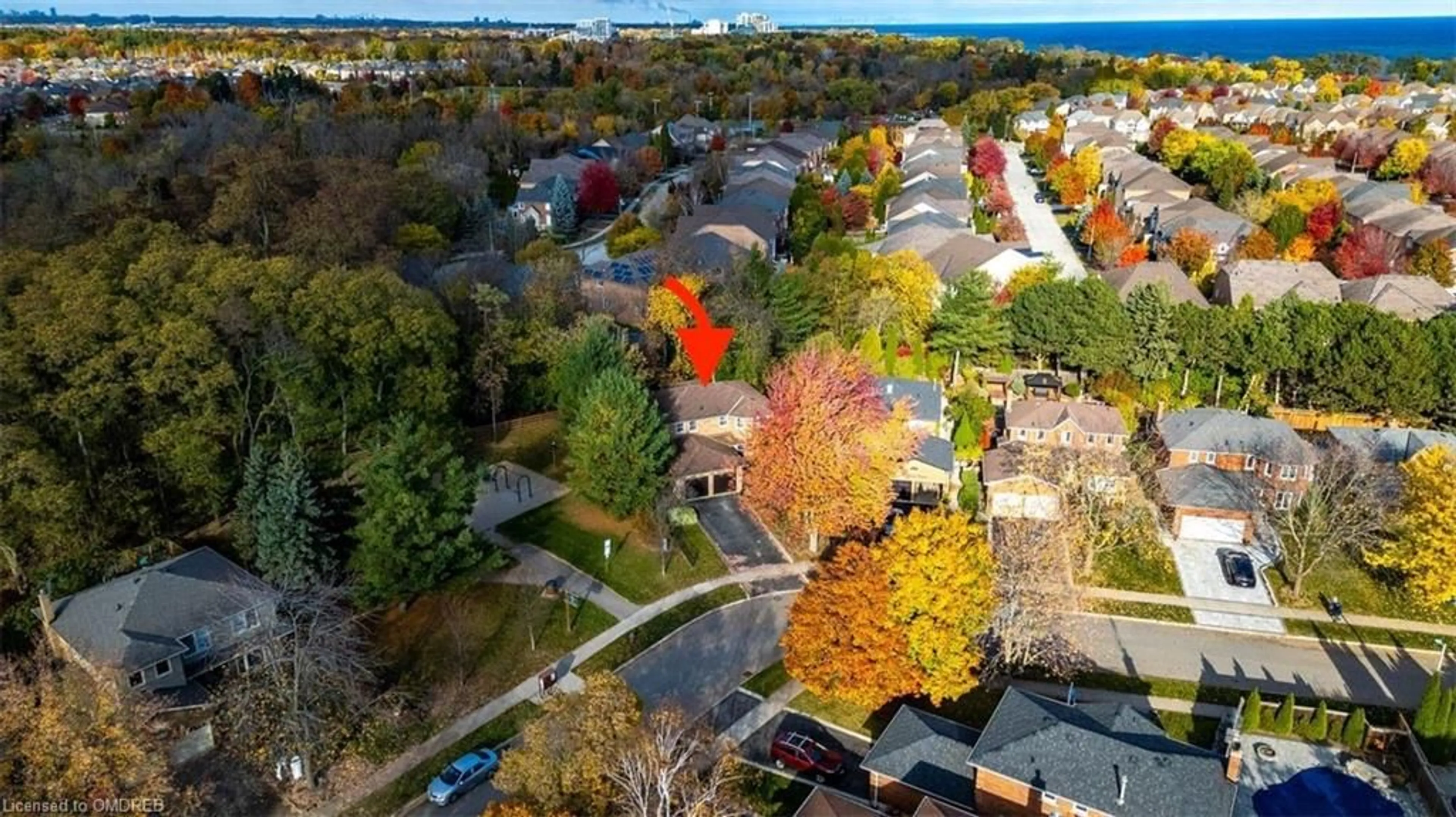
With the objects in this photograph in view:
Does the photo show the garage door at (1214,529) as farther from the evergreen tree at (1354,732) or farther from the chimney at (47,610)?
the chimney at (47,610)

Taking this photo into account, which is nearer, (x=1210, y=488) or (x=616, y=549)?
(x=616, y=549)

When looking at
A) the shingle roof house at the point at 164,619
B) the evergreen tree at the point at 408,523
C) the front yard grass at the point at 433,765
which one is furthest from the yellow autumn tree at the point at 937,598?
the shingle roof house at the point at 164,619

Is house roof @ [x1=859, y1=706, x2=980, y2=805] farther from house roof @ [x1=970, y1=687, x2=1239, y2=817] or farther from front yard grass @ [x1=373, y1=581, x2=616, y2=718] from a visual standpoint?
front yard grass @ [x1=373, y1=581, x2=616, y2=718]

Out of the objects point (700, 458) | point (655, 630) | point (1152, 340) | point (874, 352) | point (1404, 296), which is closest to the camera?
point (655, 630)

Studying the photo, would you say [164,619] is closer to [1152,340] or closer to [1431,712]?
[1431,712]

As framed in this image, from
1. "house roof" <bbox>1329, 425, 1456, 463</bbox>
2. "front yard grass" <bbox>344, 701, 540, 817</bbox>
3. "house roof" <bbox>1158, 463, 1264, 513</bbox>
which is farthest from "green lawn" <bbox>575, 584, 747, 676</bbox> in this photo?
"house roof" <bbox>1329, 425, 1456, 463</bbox>

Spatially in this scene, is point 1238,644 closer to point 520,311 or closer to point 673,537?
point 673,537

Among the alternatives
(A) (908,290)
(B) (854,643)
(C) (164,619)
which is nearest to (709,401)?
(A) (908,290)
